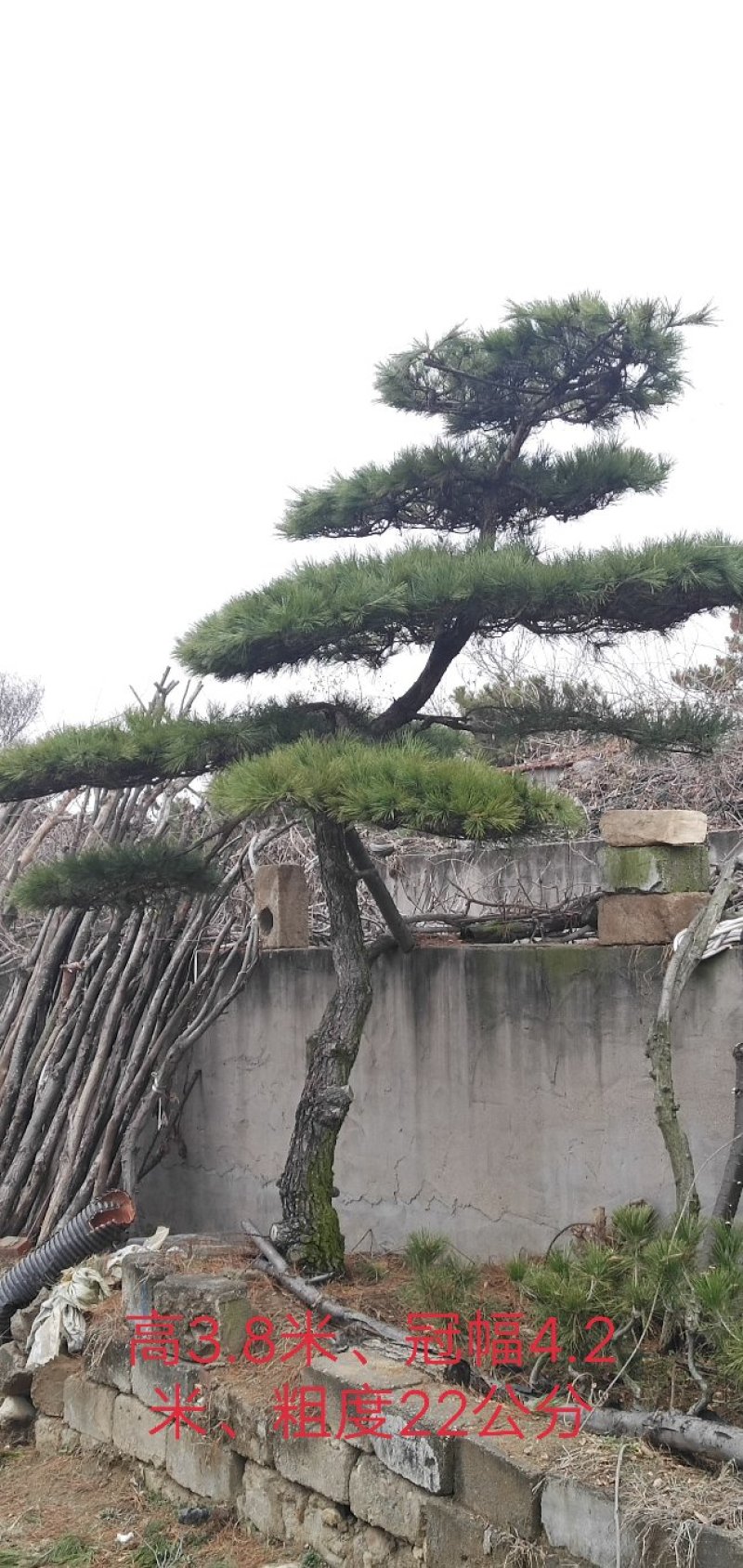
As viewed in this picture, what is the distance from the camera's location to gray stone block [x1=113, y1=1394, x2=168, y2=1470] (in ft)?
14.3

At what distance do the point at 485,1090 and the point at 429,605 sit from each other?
2.03m

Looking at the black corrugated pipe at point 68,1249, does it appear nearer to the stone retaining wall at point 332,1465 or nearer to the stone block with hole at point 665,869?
the stone retaining wall at point 332,1465

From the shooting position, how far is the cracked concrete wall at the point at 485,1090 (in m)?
4.48

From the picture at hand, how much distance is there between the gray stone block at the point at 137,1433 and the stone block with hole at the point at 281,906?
2.21 meters

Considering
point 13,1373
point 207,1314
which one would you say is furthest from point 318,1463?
point 13,1373

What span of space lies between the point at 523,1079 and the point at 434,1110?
524mm

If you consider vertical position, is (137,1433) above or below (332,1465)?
below

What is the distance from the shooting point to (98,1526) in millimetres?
4223

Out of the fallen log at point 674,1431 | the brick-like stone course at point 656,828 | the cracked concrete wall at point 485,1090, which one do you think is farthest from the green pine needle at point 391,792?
the fallen log at point 674,1431

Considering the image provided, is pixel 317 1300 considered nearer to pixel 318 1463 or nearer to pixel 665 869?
pixel 318 1463

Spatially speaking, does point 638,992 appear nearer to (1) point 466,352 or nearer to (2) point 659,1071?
(2) point 659,1071

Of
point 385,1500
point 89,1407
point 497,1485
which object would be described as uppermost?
point 497,1485

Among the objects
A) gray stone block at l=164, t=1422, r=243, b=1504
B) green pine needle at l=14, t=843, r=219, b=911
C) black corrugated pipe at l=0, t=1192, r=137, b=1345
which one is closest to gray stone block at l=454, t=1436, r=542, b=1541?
gray stone block at l=164, t=1422, r=243, b=1504

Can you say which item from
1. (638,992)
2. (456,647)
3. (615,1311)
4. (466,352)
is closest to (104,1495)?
(615,1311)
